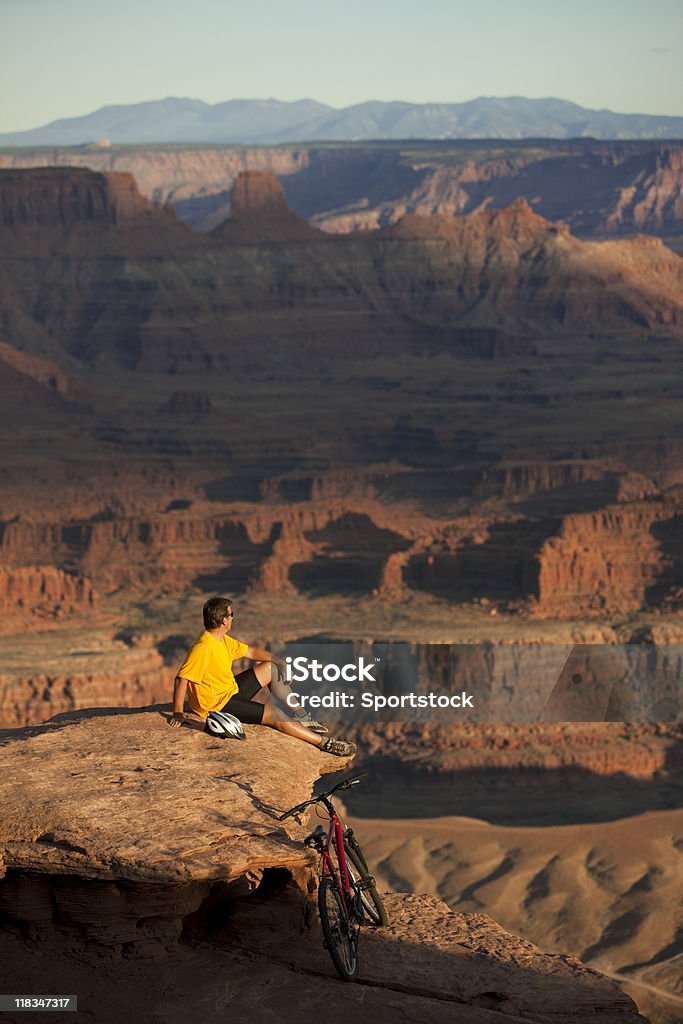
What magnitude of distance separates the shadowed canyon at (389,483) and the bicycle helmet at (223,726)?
16.8 metres

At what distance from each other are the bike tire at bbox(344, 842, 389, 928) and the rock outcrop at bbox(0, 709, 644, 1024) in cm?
36

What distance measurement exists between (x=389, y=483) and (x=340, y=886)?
84.6 m

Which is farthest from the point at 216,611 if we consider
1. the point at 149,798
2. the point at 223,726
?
the point at 149,798

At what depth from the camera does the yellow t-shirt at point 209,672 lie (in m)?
18.9

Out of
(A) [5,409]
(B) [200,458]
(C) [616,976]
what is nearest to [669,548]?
(C) [616,976]

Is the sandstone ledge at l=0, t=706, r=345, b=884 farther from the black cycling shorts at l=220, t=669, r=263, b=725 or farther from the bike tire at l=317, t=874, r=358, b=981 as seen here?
the bike tire at l=317, t=874, r=358, b=981

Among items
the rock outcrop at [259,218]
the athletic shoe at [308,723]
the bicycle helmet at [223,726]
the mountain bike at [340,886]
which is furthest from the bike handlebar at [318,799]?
the rock outcrop at [259,218]

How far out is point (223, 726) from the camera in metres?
18.7

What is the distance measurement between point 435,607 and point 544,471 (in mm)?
34627

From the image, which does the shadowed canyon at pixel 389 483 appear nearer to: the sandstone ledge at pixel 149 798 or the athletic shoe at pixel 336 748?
the athletic shoe at pixel 336 748

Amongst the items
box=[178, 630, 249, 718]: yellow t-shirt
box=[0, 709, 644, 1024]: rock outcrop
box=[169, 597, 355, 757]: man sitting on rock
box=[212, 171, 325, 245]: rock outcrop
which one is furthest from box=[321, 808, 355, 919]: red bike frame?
box=[212, 171, 325, 245]: rock outcrop

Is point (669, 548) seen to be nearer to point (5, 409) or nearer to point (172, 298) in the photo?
point (5, 409)

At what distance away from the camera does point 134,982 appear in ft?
53.2

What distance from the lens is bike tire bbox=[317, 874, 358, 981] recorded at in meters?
16.3
